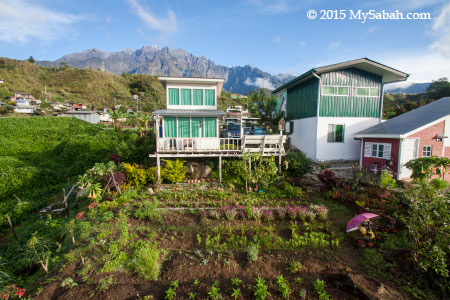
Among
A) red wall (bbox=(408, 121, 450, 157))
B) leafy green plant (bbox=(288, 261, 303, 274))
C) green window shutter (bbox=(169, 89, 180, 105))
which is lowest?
leafy green plant (bbox=(288, 261, 303, 274))

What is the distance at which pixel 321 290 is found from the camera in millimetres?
3986

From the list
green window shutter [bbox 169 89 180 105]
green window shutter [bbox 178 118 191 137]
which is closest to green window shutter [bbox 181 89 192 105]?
green window shutter [bbox 169 89 180 105]

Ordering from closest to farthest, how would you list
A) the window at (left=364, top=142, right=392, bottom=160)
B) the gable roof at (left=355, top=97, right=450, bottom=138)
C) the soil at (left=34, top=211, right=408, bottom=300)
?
the soil at (left=34, top=211, right=408, bottom=300) → the gable roof at (left=355, top=97, right=450, bottom=138) → the window at (left=364, top=142, right=392, bottom=160)

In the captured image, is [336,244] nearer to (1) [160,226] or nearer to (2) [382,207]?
(2) [382,207]

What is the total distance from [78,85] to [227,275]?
82.3 metres

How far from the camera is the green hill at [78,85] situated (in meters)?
57.9

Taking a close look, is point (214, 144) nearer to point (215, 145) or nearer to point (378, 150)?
point (215, 145)

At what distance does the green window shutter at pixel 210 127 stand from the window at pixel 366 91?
11.1m

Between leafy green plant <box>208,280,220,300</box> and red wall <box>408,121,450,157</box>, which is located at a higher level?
red wall <box>408,121,450,157</box>

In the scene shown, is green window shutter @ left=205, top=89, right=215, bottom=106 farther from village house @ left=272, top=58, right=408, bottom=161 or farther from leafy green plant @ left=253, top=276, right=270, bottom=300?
leafy green plant @ left=253, top=276, right=270, bottom=300

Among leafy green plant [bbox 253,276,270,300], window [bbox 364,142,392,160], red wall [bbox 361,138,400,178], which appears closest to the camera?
leafy green plant [bbox 253,276,270,300]

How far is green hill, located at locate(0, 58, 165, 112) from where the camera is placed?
2280 inches

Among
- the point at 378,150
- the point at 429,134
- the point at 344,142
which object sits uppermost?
the point at 429,134

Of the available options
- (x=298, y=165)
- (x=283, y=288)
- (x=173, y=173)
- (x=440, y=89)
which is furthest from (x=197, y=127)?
(x=440, y=89)
